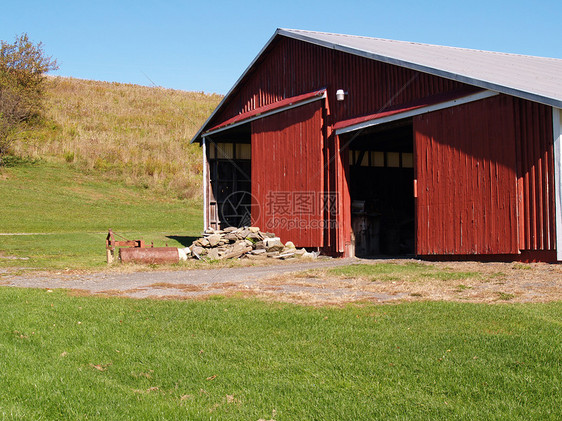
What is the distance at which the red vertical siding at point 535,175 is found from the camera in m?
11.8

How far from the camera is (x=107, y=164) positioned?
125 ft

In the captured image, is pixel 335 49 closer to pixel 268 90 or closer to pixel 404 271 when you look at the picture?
pixel 268 90

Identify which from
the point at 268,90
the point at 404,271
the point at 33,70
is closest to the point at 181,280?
the point at 404,271

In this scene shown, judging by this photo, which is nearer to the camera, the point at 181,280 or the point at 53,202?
the point at 181,280

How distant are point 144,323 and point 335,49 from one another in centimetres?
1253

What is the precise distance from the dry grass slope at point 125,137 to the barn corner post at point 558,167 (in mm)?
26868

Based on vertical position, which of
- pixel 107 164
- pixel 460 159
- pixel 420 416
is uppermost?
pixel 107 164

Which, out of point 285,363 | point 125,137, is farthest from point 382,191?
point 125,137

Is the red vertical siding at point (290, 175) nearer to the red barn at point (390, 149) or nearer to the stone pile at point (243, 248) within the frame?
the red barn at point (390, 149)

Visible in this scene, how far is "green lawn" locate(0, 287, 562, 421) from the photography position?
14.3 feet

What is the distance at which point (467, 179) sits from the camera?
13.4 metres

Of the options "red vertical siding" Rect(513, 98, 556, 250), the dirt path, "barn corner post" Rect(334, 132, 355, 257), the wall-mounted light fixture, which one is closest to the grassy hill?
the dirt path

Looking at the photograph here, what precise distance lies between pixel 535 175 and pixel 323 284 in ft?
17.1

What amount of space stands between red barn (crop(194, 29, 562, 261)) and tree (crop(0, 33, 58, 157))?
57.8 feet
